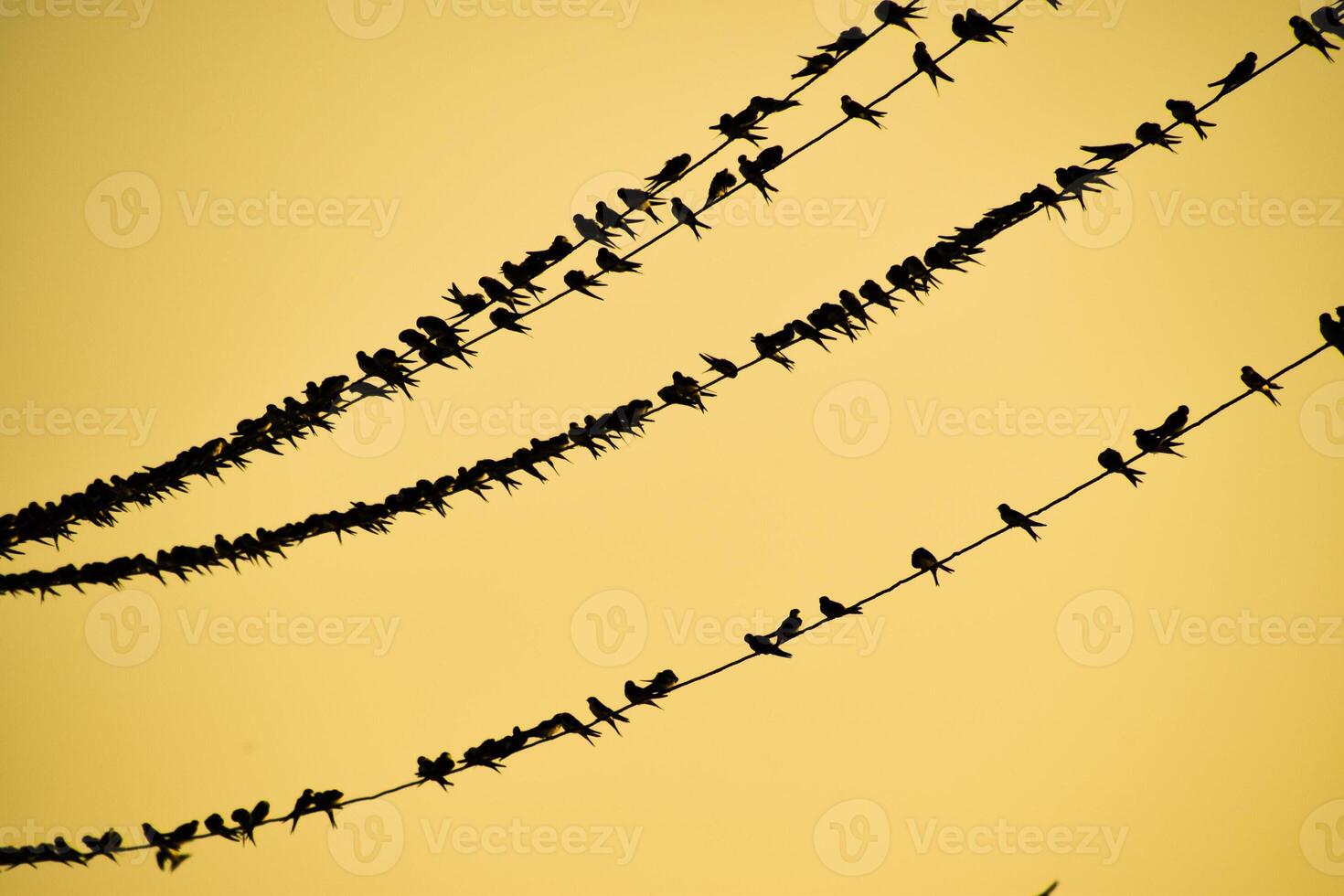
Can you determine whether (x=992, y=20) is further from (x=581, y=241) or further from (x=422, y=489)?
(x=422, y=489)

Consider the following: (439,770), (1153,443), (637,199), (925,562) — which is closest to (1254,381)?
(1153,443)

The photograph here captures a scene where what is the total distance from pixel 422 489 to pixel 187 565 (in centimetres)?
111

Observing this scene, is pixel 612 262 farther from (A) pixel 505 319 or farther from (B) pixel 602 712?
(B) pixel 602 712

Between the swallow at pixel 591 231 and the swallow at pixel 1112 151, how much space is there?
1243 millimetres

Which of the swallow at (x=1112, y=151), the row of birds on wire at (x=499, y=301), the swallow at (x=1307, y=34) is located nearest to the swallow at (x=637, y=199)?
the row of birds on wire at (x=499, y=301)

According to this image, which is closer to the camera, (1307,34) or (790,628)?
(1307,34)

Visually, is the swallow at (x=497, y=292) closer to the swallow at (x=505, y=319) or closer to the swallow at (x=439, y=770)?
the swallow at (x=505, y=319)

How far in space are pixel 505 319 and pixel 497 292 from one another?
0.31 ft

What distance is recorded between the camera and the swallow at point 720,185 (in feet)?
7.30

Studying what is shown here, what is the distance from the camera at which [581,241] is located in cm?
229

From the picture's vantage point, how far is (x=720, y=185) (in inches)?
87.8

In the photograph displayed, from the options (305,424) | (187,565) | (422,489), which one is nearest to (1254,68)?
(422,489)

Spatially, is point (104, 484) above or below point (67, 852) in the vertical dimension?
above

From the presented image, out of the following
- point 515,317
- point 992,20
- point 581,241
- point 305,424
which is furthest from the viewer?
point 305,424
